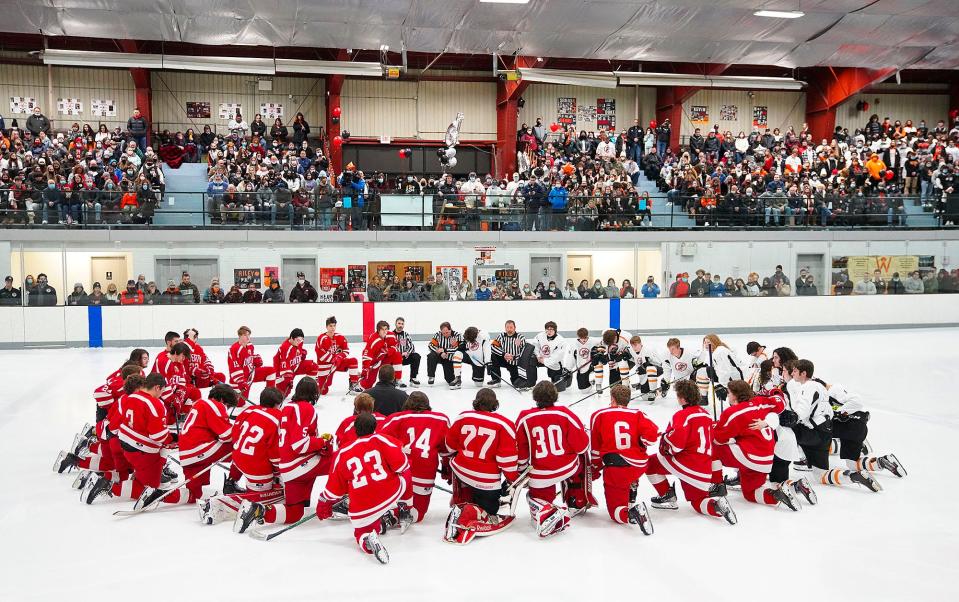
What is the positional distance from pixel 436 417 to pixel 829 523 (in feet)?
10.4

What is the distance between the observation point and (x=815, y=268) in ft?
65.5

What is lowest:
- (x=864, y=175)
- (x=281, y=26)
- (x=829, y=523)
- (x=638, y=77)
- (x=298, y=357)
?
(x=829, y=523)

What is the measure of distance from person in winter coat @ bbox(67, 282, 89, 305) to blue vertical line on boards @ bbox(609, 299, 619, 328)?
39.0ft

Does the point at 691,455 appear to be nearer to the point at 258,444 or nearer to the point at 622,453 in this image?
the point at 622,453

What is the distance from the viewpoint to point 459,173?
27.8 metres

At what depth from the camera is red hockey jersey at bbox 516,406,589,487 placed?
5.79 meters

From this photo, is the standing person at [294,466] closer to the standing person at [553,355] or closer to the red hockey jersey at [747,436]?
the red hockey jersey at [747,436]

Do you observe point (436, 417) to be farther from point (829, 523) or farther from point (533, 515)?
point (829, 523)

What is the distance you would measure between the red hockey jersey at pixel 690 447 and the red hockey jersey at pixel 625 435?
0.22 metres

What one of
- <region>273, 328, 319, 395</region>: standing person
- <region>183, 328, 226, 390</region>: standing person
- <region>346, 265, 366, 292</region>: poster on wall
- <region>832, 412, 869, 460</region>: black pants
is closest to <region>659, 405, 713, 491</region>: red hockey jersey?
<region>832, 412, 869, 460</region>: black pants

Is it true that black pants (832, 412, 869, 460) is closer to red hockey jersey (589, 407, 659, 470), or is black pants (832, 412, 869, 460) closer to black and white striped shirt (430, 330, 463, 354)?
red hockey jersey (589, 407, 659, 470)

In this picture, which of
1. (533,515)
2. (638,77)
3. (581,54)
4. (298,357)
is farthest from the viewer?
(638,77)

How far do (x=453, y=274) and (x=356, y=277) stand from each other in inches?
90.0

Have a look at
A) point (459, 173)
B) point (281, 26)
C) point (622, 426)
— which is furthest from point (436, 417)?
point (459, 173)
